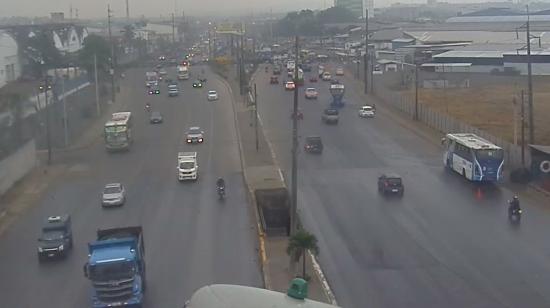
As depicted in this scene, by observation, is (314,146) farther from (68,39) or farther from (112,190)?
(68,39)

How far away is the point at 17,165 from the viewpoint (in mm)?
A: 15289

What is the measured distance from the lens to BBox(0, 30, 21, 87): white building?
1962cm

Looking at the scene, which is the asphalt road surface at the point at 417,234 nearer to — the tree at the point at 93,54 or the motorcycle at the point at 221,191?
the motorcycle at the point at 221,191

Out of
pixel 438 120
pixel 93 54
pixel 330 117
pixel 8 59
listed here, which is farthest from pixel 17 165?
pixel 93 54

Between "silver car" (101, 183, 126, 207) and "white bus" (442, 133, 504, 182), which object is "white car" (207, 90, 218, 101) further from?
"silver car" (101, 183, 126, 207)

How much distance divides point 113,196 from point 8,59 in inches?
383

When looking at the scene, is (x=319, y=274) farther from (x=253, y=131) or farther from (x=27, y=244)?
(x=253, y=131)

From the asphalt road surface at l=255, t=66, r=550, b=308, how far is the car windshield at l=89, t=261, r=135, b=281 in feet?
6.78

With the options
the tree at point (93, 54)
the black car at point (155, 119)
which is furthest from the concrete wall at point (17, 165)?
the tree at point (93, 54)

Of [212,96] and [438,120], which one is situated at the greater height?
[212,96]

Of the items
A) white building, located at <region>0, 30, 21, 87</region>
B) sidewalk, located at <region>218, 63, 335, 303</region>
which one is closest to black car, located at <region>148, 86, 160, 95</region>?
white building, located at <region>0, 30, 21, 87</region>

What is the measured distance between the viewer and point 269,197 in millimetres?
12789

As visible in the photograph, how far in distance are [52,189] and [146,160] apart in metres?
3.24

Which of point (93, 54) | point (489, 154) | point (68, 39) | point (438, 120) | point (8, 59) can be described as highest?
point (68, 39)
